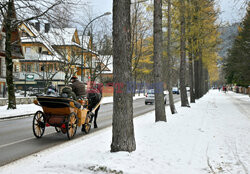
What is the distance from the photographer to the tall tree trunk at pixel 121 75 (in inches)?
241

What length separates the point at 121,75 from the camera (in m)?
6.14

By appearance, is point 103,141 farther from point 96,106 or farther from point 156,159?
point 96,106

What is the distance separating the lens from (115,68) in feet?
20.2

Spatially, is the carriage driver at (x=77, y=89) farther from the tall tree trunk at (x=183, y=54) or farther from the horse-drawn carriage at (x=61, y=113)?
the tall tree trunk at (x=183, y=54)

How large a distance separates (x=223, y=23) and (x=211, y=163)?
62.3 ft

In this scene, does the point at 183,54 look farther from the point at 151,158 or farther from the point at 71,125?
the point at 151,158

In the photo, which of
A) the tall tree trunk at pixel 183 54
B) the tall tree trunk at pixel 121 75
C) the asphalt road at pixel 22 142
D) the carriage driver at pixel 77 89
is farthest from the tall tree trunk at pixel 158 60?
the tall tree trunk at pixel 183 54

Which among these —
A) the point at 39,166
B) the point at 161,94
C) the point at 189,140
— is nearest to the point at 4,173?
the point at 39,166

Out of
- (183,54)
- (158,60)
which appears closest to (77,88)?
(158,60)

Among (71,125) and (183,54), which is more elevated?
(183,54)

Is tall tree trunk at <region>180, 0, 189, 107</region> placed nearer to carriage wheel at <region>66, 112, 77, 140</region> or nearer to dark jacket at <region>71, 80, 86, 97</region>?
dark jacket at <region>71, 80, 86, 97</region>

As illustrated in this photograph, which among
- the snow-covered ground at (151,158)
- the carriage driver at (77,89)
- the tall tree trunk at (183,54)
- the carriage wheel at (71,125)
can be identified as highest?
the tall tree trunk at (183,54)

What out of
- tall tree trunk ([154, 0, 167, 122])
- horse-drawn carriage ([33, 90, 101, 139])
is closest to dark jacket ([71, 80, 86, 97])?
horse-drawn carriage ([33, 90, 101, 139])

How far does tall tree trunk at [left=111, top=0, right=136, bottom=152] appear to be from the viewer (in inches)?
241
